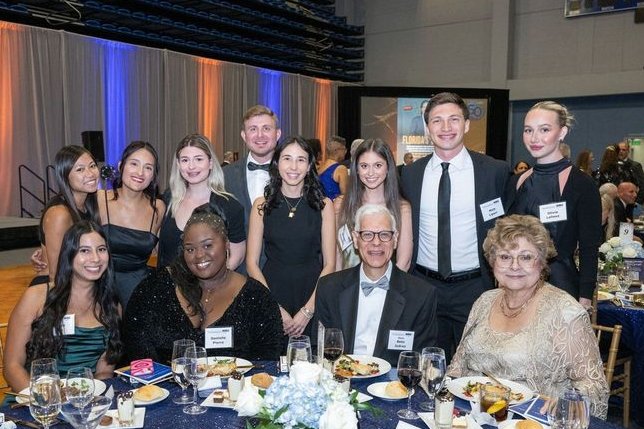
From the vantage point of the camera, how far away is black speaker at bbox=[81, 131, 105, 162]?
9164mm

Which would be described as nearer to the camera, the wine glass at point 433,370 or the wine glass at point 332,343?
the wine glass at point 433,370

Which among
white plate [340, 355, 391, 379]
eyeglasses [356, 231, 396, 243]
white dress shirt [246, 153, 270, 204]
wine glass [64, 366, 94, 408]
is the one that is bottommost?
white plate [340, 355, 391, 379]

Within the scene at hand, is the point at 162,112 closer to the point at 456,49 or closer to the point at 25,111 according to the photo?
the point at 25,111

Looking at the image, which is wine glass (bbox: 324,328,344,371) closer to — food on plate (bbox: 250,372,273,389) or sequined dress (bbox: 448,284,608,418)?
food on plate (bbox: 250,372,273,389)

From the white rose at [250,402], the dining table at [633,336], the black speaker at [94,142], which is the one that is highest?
the black speaker at [94,142]

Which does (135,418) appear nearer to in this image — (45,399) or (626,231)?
(45,399)

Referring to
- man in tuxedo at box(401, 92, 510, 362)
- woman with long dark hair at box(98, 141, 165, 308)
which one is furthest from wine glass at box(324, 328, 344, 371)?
woman with long dark hair at box(98, 141, 165, 308)

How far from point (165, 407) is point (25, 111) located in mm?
9757

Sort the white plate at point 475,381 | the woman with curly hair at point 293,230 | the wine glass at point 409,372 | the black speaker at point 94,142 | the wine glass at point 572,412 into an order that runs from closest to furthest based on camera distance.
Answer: the wine glass at point 572,412 → the wine glass at point 409,372 → the white plate at point 475,381 → the woman with curly hair at point 293,230 → the black speaker at point 94,142

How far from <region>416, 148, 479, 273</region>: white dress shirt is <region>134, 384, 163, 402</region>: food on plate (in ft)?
5.87

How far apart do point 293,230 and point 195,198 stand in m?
0.62

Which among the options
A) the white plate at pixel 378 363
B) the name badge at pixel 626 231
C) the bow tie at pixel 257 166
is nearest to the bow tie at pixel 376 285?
the white plate at pixel 378 363

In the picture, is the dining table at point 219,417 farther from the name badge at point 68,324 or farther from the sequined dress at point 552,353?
the name badge at point 68,324

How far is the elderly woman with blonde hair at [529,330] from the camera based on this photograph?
214cm
